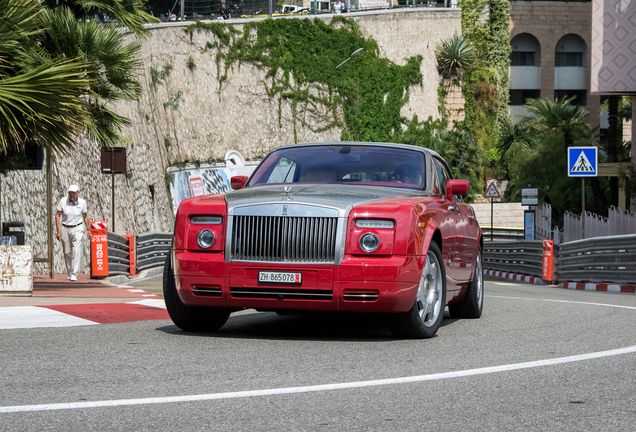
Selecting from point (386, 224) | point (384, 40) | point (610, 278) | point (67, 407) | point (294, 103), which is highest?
point (384, 40)

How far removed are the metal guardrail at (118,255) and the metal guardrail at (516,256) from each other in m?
11.3

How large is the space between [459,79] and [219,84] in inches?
712

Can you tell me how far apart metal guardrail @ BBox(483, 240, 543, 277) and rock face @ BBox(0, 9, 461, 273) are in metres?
13.7

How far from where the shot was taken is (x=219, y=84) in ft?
179

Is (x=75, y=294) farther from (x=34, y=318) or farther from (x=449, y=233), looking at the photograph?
(x=449, y=233)

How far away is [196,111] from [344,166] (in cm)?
4520

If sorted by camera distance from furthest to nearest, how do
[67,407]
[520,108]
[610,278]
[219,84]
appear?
[520,108] < [219,84] < [610,278] < [67,407]

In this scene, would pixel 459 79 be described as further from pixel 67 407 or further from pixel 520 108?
pixel 67 407

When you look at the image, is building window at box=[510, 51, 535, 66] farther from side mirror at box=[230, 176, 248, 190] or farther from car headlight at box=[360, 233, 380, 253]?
car headlight at box=[360, 233, 380, 253]

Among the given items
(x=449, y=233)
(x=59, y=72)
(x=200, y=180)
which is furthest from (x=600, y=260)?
(x=200, y=180)

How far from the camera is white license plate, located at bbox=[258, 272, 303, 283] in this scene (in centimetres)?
702

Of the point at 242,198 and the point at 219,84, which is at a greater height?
the point at 219,84

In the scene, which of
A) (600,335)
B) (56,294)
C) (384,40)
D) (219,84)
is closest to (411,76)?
(384,40)

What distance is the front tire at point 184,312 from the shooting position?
751cm
